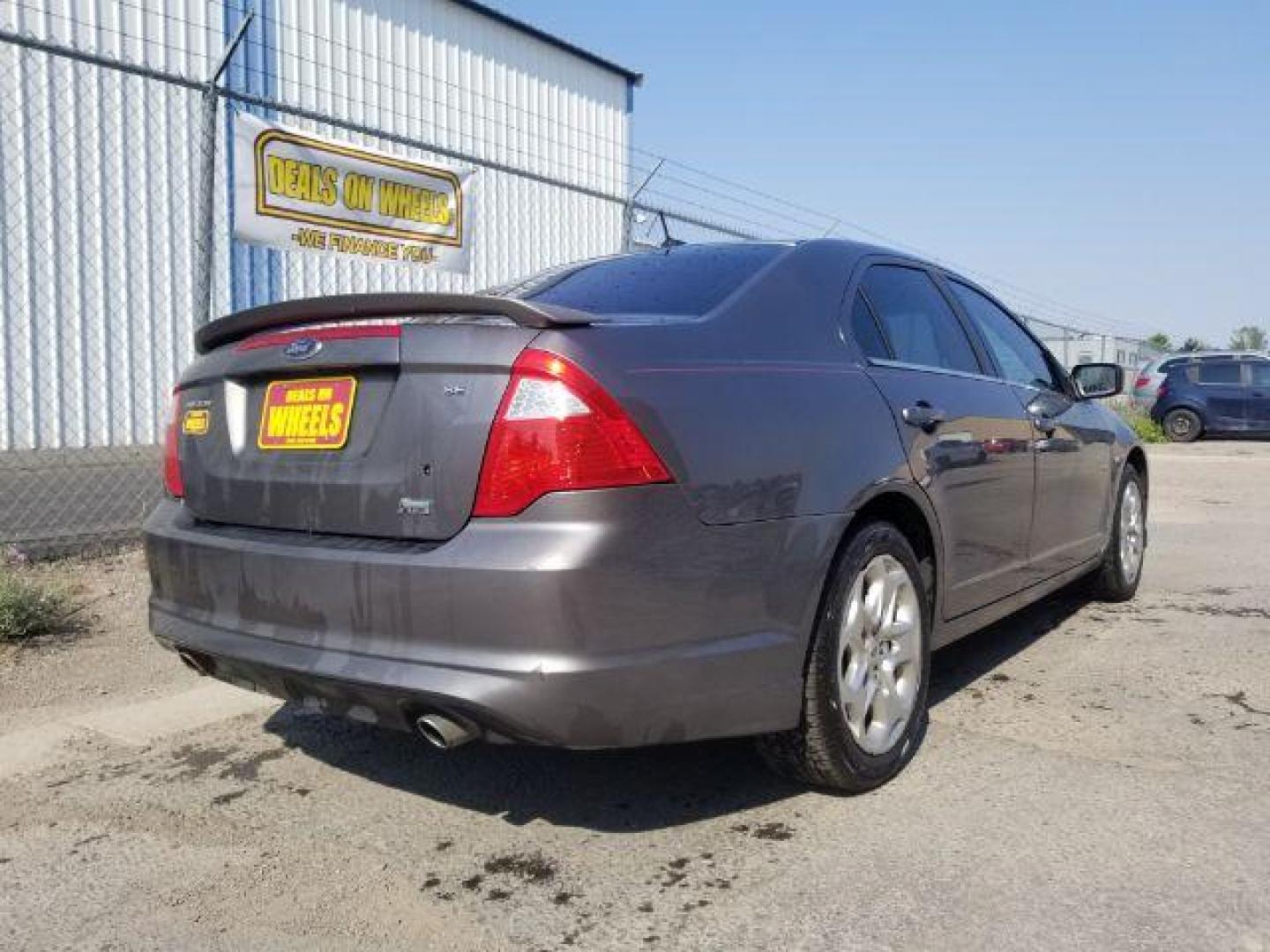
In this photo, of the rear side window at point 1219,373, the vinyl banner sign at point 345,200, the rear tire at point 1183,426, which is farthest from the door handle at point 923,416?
the rear side window at point 1219,373

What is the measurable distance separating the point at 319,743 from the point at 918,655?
74.1 inches

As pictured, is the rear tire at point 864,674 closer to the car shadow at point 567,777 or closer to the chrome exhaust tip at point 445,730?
the car shadow at point 567,777

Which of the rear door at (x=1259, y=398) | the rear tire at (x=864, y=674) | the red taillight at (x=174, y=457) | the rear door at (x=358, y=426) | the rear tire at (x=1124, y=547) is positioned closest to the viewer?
the rear door at (x=358, y=426)

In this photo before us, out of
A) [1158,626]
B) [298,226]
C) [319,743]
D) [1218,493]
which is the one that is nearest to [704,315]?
[319,743]

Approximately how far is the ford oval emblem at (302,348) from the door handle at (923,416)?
5.40 ft

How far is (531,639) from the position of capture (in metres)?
2.20

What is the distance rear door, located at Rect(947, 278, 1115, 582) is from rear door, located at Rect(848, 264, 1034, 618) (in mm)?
150

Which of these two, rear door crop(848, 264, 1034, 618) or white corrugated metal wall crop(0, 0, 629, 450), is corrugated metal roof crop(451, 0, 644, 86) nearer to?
white corrugated metal wall crop(0, 0, 629, 450)

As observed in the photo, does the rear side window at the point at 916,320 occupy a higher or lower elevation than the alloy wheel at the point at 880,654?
higher

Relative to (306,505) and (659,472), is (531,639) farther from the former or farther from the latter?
(306,505)

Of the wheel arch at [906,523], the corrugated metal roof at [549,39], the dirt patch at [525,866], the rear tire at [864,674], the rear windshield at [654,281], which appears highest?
the corrugated metal roof at [549,39]

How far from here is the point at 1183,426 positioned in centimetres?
1986

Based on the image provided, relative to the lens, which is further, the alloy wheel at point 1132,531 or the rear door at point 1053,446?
the alloy wheel at point 1132,531

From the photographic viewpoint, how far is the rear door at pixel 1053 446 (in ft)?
13.6
